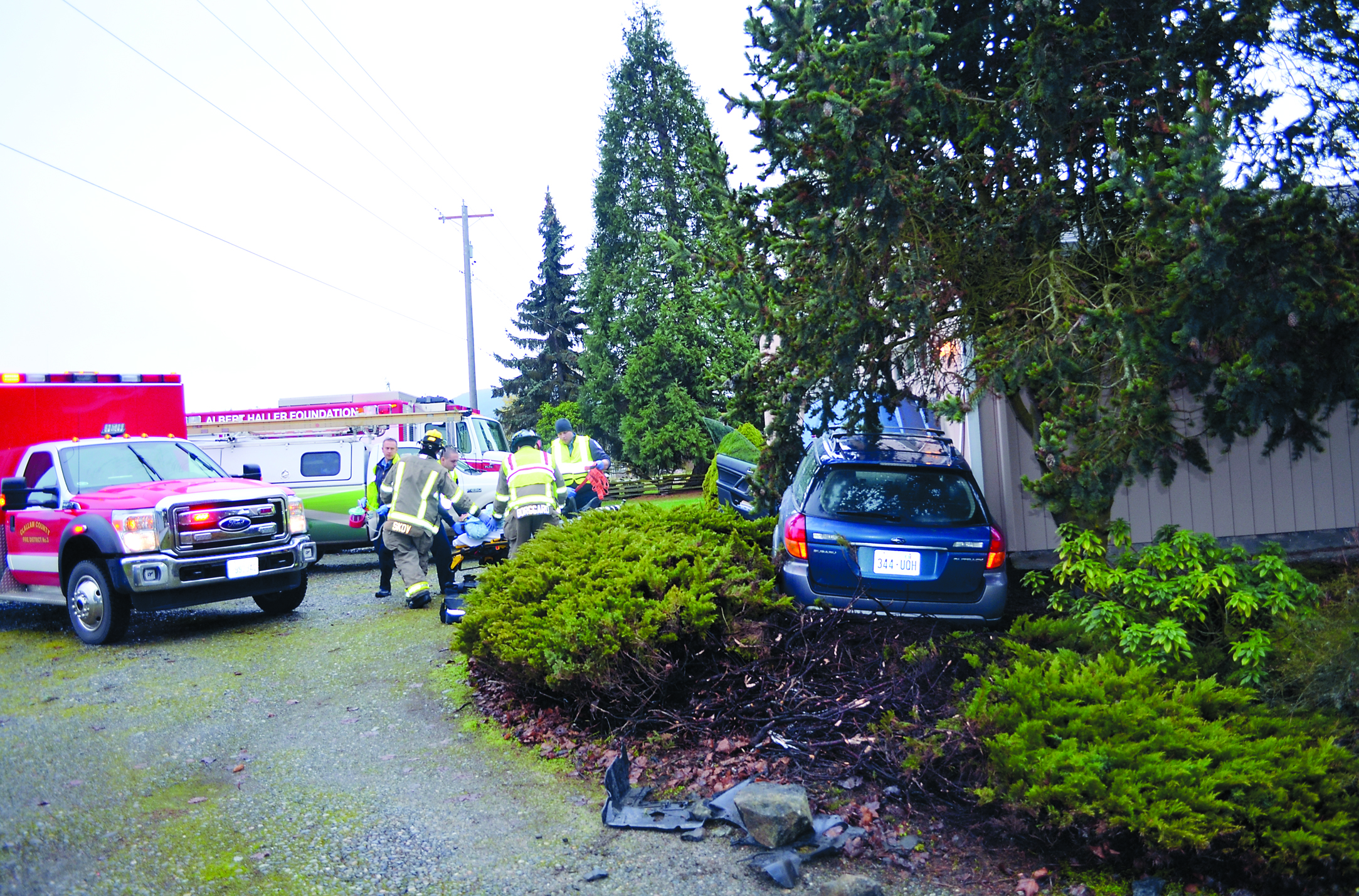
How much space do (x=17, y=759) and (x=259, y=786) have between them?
64.8 inches

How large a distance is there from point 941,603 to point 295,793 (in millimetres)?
4216

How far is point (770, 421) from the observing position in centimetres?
786

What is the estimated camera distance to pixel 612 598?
5.54 metres

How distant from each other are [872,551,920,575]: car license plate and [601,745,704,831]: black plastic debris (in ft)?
8.05

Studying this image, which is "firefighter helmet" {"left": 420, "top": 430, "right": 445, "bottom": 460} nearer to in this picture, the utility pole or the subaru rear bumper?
the subaru rear bumper

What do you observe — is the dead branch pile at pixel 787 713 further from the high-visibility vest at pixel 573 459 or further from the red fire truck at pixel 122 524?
the high-visibility vest at pixel 573 459

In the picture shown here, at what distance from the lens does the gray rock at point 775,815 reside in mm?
3945

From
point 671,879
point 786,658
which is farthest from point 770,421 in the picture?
point 671,879

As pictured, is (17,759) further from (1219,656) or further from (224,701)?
(1219,656)

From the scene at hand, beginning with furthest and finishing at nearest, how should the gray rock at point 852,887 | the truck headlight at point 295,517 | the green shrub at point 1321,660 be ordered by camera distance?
the truck headlight at point 295,517, the green shrub at point 1321,660, the gray rock at point 852,887

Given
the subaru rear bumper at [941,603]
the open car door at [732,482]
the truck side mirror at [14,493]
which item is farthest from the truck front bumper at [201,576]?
the subaru rear bumper at [941,603]

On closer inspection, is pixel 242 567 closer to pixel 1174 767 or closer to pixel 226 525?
pixel 226 525

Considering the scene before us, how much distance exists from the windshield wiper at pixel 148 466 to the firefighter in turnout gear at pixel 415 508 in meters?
2.21

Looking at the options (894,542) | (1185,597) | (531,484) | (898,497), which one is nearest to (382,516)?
(531,484)
